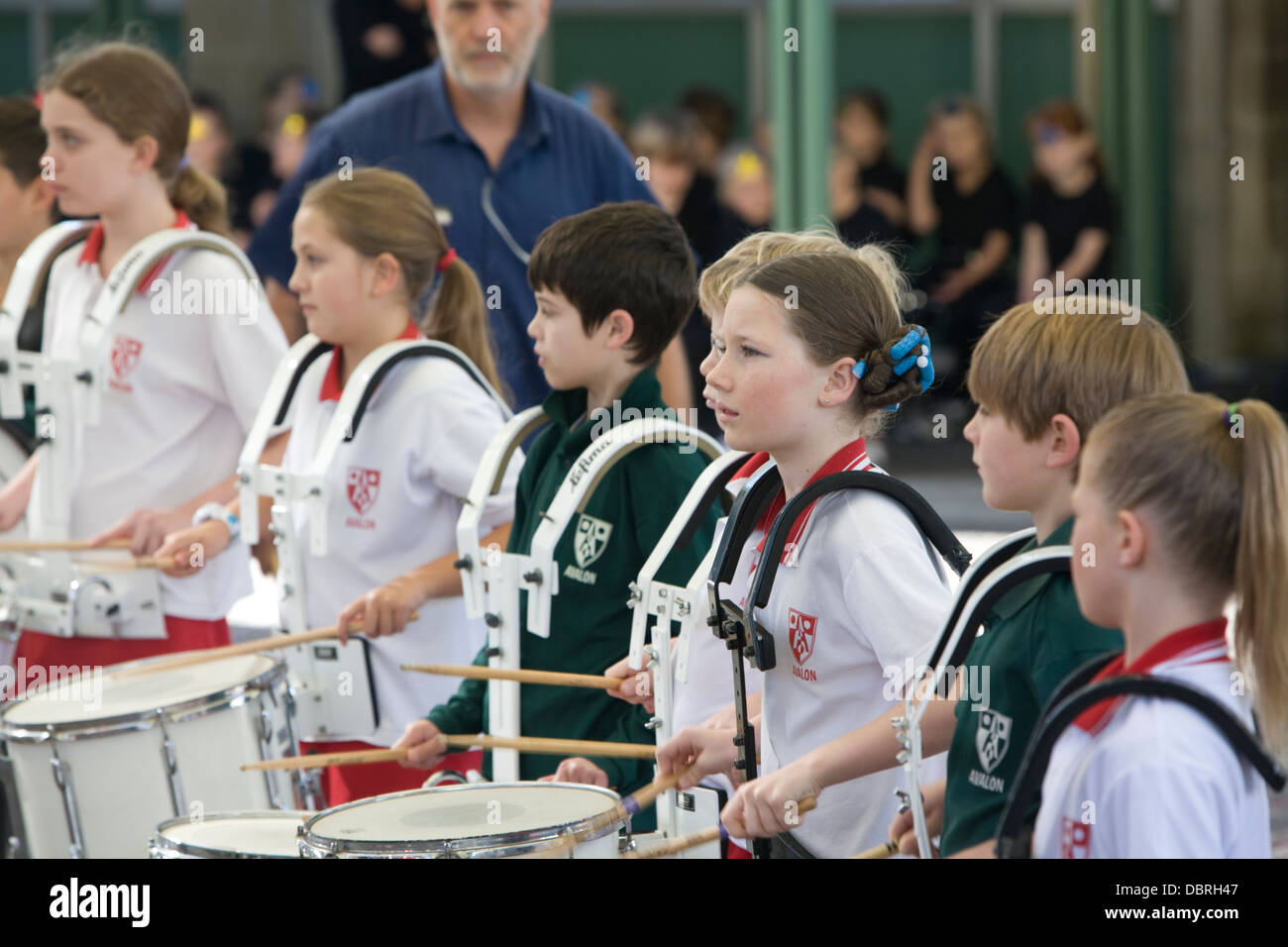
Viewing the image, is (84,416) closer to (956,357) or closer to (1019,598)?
(1019,598)

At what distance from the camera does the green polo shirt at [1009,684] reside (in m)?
1.95

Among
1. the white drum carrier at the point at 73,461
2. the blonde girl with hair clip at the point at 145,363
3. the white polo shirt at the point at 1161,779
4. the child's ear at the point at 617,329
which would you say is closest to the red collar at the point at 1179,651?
the white polo shirt at the point at 1161,779

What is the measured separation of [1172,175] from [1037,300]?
29.2 feet

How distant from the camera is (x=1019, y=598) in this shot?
200 cm

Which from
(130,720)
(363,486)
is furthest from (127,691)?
(363,486)

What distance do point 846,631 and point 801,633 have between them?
7cm

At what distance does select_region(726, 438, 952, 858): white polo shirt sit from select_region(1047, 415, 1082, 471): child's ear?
252mm

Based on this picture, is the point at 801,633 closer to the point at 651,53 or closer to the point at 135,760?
the point at 135,760

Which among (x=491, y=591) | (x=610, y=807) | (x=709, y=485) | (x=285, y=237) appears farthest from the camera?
(x=285, y=237)

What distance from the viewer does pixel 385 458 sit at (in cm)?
327

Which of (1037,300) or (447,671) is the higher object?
(1037,300)

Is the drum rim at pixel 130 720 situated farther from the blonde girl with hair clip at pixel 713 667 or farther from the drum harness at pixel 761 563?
the drum harness at pixel 761 563

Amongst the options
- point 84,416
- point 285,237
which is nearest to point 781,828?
point 84,416

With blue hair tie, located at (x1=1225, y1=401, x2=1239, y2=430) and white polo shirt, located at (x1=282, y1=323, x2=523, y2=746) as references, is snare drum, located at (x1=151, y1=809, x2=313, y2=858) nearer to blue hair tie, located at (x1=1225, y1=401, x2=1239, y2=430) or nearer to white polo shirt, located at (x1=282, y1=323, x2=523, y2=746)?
white polo shirt, located at (x1=282, y1=323, x2=523, y2=746)
